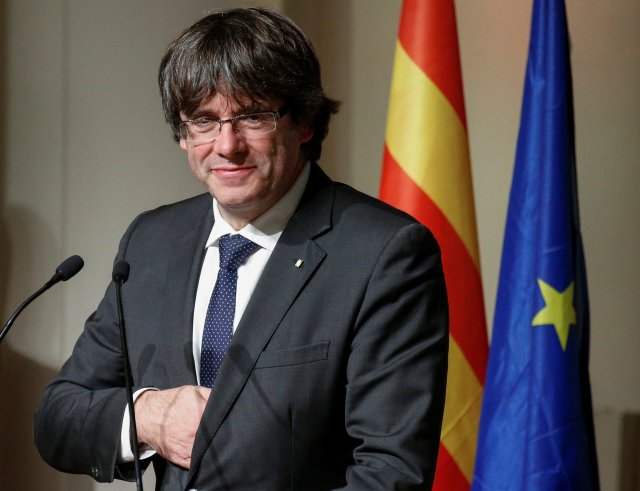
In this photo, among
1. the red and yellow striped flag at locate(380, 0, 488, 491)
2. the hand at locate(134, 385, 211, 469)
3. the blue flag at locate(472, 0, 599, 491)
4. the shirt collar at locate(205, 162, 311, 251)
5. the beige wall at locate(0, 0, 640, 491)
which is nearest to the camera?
the hand at locate(134, 385, 211, 469)

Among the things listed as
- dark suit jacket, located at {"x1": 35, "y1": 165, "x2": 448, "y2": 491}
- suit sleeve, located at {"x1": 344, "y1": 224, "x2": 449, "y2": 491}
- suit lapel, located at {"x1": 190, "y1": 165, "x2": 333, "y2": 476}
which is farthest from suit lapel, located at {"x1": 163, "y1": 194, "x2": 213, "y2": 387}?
suit sleeve, located at {"x1": 344, "y1": 224, "x2": 449, "y2": 491}

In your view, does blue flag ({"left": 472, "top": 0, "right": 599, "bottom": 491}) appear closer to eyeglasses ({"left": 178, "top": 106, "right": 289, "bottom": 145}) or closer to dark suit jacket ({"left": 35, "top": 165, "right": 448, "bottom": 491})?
dark suit jacket ({"left": 35, "top": 165, "right": 448, "bottom": 491})

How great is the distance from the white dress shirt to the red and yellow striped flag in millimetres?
1348

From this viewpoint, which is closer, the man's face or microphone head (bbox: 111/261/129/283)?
microphone head (bbox: 111/261/129/283)

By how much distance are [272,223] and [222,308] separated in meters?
0.19

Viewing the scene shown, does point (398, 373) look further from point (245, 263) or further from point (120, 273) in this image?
point (120, 273)

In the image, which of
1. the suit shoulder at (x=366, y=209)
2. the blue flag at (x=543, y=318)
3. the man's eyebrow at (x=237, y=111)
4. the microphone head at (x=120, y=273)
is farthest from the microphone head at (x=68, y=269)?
the blue flag at (x=543, y=318)

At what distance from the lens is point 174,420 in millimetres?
1803

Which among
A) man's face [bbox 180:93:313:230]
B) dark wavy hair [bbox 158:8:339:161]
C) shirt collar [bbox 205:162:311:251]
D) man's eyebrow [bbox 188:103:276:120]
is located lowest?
shirt collar [bbox 205:162:311:251]

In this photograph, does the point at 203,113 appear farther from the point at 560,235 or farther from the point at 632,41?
the point at 632,41

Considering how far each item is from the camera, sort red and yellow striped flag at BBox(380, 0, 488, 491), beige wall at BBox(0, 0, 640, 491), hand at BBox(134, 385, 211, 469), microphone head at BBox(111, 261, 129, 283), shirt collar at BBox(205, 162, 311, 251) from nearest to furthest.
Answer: microphone head at BBox(111, 261, 129, 283) → hand at BBox(134, 385, 211, 469) → shirt collar at BBox(205, 162, 311, 251) → red and yellow striped flag at BBox(380, 0, 488, 491) → beige wall at BBox(0, 0, 640, 491)

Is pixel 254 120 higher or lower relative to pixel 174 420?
higher

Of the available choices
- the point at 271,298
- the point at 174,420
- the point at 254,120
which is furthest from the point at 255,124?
the point at 174,420

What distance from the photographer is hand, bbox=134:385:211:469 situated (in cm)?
180
